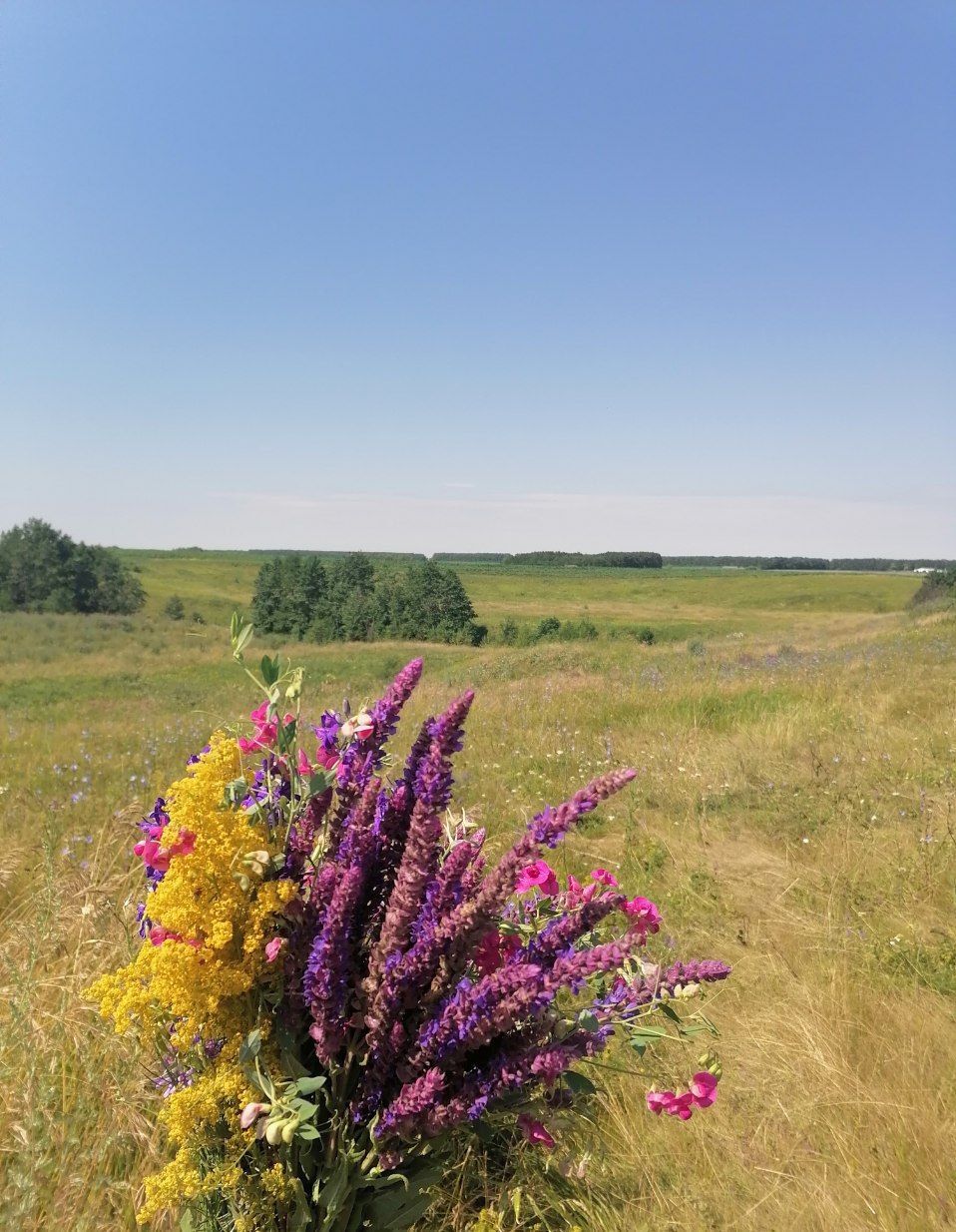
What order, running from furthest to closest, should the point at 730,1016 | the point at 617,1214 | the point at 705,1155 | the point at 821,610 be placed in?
the point at 821,610
the point at 730,1016
the point at 705,1155
the point at 617,1214

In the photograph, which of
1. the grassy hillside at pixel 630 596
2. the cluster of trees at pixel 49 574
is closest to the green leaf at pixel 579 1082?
the grassy hillside at pixel 630 596

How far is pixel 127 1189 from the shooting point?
4.94 ft

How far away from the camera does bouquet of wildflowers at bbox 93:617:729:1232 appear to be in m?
1.16

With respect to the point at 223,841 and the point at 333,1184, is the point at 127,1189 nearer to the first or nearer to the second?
the point at 333,1184

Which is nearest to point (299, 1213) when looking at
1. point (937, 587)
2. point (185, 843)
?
point (185, 843)

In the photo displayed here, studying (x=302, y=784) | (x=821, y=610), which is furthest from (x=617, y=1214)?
(x=821, y=610)

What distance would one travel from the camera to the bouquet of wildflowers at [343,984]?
1.16 metres

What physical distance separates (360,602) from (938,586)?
5018cm

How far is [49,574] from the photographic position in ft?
226

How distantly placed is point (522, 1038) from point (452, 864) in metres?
0.34

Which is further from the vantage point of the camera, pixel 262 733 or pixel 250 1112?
pixel 262 733

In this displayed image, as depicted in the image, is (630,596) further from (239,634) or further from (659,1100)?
(239,634)

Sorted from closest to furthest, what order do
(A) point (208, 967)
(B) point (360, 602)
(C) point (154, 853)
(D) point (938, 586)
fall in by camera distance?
(A) point (208, 967) < (C) point (154, 853) < (D) point (938, 586) < (B) point (360, 602)

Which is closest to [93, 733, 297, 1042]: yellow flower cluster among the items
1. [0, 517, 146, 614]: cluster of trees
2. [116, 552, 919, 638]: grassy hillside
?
[116, 552, 919, 638]: grassy hillside
